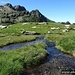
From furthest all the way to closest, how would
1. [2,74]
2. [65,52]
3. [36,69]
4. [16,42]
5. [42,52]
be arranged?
[16,42] → [65,52] → [42,52] → [36,69] → [2,74]

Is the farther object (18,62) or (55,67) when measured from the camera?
(55,67)

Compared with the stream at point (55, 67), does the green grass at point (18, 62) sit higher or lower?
higher

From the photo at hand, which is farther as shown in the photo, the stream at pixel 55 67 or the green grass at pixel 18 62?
the stream at pixel 55 67

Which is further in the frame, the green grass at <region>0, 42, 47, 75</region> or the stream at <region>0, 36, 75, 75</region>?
the stream at <region>0, 36, 75, 75</region>

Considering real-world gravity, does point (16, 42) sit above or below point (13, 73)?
below

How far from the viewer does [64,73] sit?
28344 millimetres

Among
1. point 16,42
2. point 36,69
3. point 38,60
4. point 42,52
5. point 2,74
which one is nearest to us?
point 2,74

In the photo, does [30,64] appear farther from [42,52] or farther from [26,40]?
[26,40]

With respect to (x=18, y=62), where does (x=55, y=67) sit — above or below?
below

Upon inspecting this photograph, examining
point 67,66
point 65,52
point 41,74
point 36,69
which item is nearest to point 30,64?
point 36,69

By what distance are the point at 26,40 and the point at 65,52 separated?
92.1ft

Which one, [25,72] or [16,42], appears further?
[16,42]

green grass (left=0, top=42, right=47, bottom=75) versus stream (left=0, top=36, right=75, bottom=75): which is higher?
green grass (left=0, top=42, right=47, bottom=75)

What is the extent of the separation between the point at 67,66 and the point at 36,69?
5890 mm
